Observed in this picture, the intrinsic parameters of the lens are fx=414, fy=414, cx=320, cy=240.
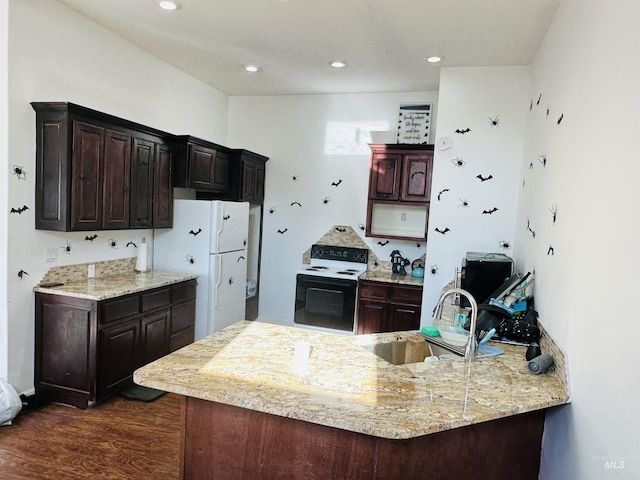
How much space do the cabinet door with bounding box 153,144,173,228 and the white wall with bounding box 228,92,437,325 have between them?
1.57 metres

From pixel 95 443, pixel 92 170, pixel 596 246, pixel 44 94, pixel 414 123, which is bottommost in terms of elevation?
pixel 95 443

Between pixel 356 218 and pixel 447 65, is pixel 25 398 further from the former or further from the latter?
pixel 447 65

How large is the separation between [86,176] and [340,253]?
9.66 ft

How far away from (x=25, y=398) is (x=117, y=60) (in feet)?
9.25

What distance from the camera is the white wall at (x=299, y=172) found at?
16.6 feet

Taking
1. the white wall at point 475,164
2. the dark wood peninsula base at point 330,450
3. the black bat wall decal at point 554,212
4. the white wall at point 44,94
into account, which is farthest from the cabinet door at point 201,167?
the black bat wall decal at point 554,212

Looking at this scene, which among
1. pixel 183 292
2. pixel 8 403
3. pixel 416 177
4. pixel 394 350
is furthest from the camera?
pixel 416 177

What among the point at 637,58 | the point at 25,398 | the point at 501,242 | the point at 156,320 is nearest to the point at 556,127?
the point at 637,58

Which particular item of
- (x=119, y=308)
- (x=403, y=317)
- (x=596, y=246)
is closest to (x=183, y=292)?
(x=119, y=308)

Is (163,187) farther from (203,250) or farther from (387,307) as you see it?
(387,307)

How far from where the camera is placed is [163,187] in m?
3.99

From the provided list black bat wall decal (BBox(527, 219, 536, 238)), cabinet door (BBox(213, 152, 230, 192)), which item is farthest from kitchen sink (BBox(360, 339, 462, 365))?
cabinet door (BBox(213, 152, 230, 192))

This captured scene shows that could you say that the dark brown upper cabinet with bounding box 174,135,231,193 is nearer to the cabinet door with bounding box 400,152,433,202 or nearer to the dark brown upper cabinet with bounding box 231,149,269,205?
the dark brown upper cabinet with bounding box 231,149,269,205

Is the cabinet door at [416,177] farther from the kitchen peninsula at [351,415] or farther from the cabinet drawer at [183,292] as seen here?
the kitchen peninsula at [351,415]
